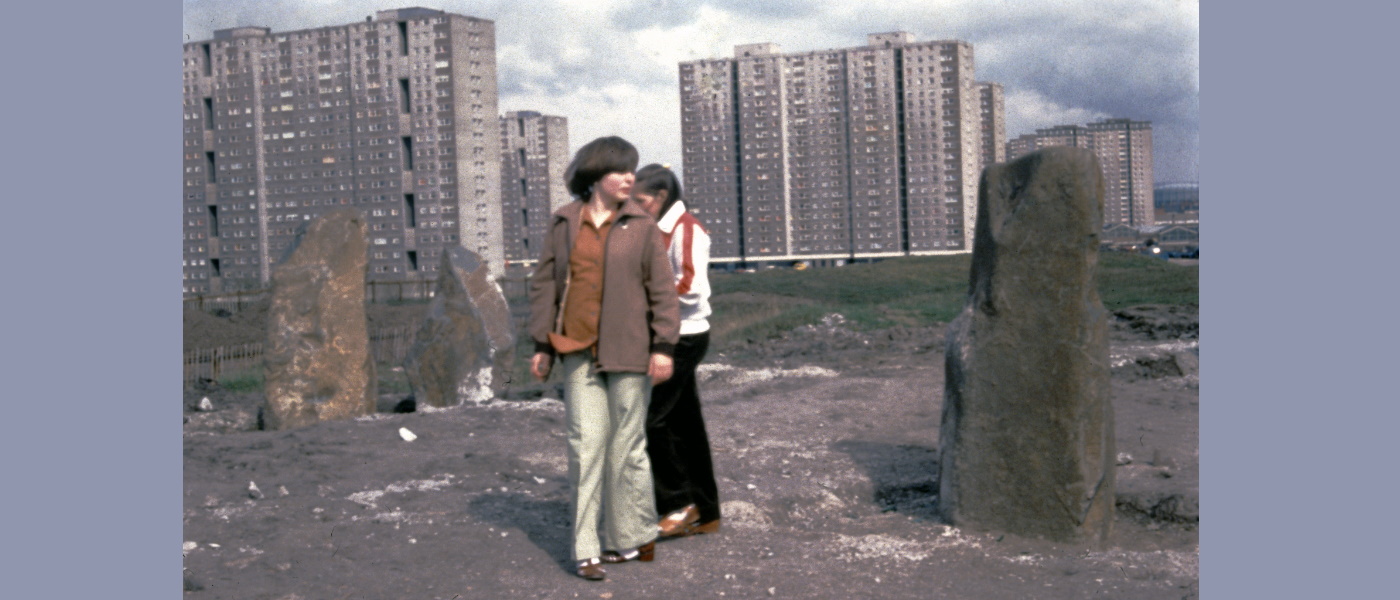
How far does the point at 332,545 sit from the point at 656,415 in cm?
159

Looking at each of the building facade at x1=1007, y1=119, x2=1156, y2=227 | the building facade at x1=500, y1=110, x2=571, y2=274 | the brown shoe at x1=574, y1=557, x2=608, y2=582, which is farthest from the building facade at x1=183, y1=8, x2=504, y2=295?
the brown shoe at x1=574, y1=557, x2=608, y2=582

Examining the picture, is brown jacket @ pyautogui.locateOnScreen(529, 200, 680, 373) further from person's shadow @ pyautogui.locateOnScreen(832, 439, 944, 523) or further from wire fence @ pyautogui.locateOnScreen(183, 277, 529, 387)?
wire fence @ pyautogui.locateOnScreen(183, 277, 529, 387)

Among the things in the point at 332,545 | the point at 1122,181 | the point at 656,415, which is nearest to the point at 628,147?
the point at 656,415

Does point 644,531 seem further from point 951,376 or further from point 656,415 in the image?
point 951,376

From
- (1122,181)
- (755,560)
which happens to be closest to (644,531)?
(755,560)

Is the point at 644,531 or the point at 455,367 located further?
the point at 455,367

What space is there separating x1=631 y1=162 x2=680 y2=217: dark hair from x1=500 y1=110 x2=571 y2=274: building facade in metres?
49.5

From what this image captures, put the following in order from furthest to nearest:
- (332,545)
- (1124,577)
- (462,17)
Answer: (462,17), (332,545), (1124,577)

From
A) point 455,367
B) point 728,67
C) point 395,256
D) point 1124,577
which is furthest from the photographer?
point 728,67

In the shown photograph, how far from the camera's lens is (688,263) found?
5.79 metres

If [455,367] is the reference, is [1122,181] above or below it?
above

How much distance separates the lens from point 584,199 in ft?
17.5

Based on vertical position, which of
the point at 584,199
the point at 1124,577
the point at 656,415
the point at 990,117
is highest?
the point at 990,117

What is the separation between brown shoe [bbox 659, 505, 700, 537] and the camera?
5938mm
